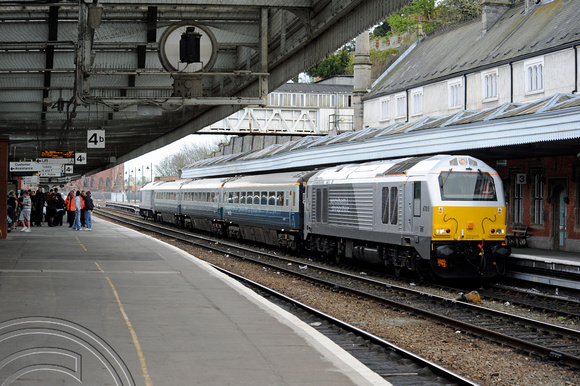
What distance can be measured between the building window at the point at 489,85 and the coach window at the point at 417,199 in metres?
21.2

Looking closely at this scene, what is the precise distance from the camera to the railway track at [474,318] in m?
11.2

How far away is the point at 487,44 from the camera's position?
135 feet

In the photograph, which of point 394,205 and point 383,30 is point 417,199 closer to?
point 394,205

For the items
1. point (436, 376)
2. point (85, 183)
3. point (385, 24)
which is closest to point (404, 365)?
point (436, 376)

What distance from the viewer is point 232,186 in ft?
118

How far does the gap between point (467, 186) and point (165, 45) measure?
8.16 meters

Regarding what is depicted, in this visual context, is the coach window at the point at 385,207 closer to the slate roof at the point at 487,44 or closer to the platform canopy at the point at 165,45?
the platform canopy at the point at 165,45

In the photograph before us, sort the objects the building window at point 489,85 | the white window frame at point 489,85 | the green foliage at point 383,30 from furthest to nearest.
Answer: the green foliage at point 383,30 < the building window at point 489,85 < the white window frame at point 489,85

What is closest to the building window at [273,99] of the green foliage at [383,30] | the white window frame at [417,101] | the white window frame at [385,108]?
the white window frame at [385,108]

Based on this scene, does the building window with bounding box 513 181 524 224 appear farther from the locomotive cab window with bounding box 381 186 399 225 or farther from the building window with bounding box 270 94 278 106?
the building window with bounding box 270 94 278 106

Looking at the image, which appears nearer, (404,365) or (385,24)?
(404,365)

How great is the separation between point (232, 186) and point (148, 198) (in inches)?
998

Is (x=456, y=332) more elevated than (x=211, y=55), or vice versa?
(x=211, y=55)

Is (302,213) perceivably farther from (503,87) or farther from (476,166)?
(503,87)
